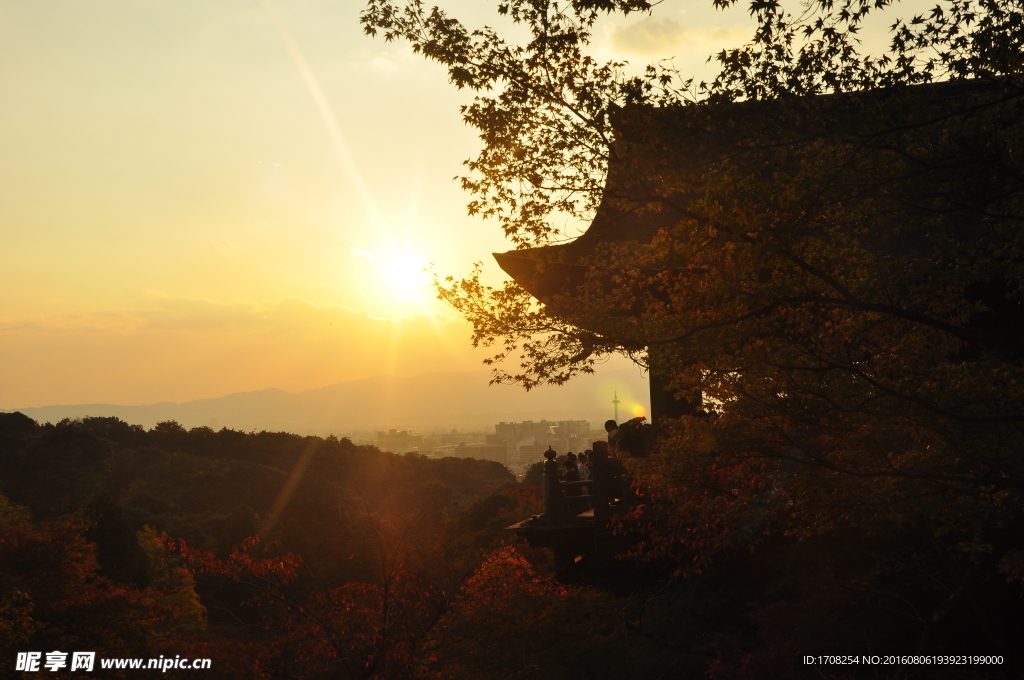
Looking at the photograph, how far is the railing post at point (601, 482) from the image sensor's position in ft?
39.4

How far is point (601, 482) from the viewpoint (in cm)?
1221

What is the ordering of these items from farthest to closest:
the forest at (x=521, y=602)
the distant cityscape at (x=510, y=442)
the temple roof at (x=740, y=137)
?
the distant cityscape at (x=510, y=442) → the forest at (x=521, y=602) → the temple roof at (x=740, y=137)

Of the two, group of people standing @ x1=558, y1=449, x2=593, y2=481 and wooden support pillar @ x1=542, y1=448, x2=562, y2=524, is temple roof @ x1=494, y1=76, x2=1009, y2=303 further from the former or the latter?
group of people standing @ x1=558, y1=449, x2=593, y2=481

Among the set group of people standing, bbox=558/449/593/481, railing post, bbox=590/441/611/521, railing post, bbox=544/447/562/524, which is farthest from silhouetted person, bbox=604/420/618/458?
railing post, bbox=544/447/562/524

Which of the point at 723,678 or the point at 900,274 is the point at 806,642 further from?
the point at 900,274

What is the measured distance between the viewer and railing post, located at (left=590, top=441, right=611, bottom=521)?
39.4 feet

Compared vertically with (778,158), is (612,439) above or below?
below

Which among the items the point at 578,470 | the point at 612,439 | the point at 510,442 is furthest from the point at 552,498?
the point at 510,442

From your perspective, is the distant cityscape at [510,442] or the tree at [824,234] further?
the distant cityscape at [510,442]

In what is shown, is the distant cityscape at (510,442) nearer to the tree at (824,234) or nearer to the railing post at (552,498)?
the railing post at (552,498)

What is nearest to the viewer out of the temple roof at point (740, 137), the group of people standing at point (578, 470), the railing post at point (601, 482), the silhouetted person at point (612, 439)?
the temple roof at point (740, 137)

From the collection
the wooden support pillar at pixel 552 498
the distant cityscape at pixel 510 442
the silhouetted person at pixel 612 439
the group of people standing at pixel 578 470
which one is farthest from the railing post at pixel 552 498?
the distant cityscape at pixel 510 442

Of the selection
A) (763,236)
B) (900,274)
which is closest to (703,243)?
(763,236)

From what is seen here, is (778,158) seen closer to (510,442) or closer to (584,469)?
(584,469)
